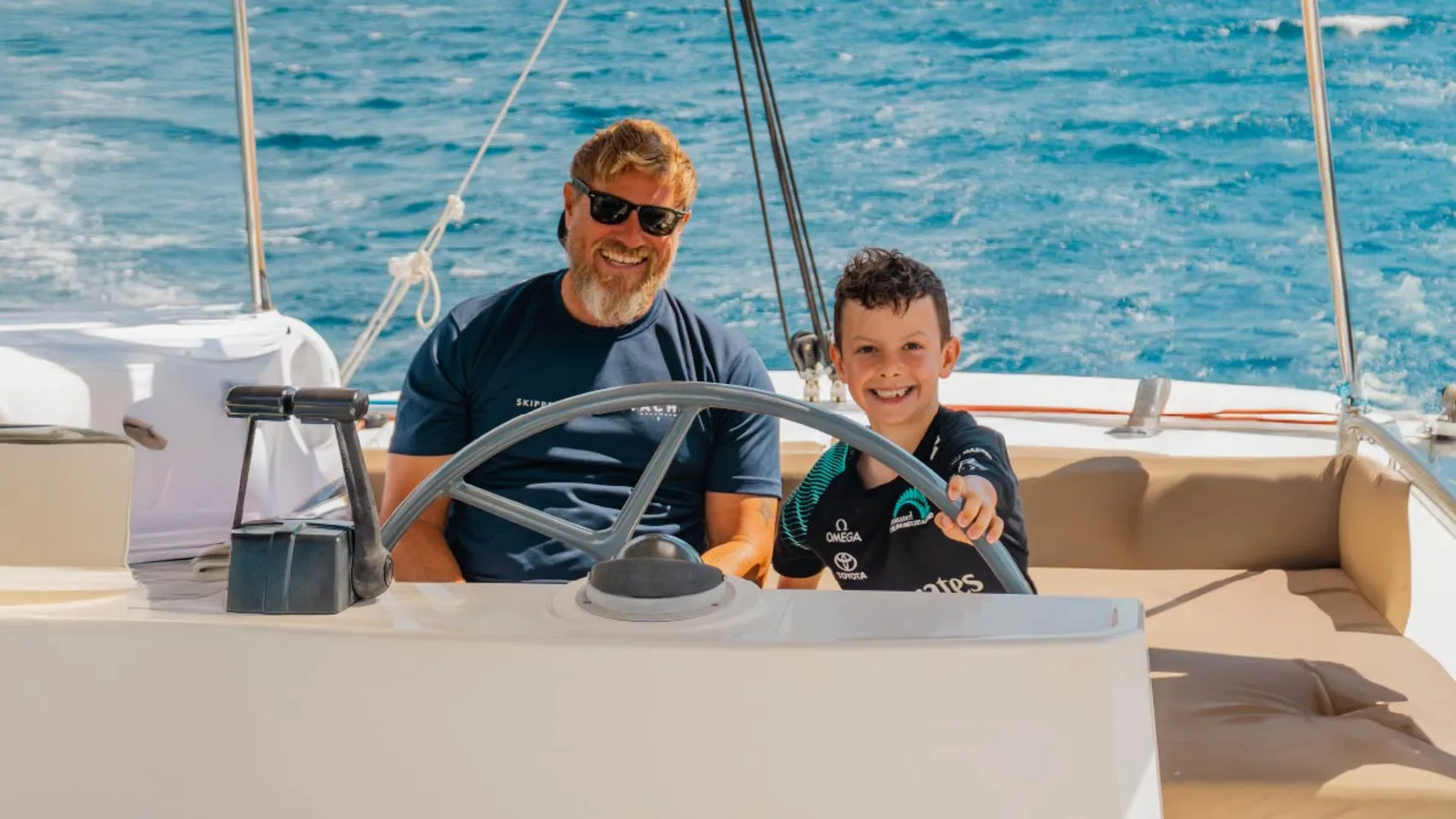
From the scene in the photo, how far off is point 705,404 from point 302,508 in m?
1.34

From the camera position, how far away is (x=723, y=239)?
11.7m

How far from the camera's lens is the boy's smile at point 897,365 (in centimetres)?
149

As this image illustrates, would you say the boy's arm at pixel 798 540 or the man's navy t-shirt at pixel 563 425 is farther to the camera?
the man's navy t-shirt at pixel 563 425

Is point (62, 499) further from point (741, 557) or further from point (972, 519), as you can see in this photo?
point (741, 557)

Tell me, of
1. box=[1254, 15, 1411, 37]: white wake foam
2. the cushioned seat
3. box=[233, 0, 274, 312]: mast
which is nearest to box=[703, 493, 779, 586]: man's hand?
the cushioned seat

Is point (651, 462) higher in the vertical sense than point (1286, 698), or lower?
higher

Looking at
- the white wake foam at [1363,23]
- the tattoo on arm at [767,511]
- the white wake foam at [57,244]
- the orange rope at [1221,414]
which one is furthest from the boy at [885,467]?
the white wake foam at [1363,23]

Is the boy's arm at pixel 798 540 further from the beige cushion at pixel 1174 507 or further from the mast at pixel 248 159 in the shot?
the mast at pixel 248 159

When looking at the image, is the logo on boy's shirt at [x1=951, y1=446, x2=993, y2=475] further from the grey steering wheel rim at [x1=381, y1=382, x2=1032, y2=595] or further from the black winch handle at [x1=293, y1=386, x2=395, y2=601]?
the black winch handle at [x1=293, y1=386, x2=395, y2=601]

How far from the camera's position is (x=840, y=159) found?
12719 mm

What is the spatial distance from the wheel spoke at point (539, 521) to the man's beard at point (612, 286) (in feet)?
2.19

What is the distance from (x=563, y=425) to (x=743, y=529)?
0.81 feet

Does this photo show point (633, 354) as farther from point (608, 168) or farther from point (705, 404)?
point (705, 404)

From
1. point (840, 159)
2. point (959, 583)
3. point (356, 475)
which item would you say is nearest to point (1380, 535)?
point (959, 583)
